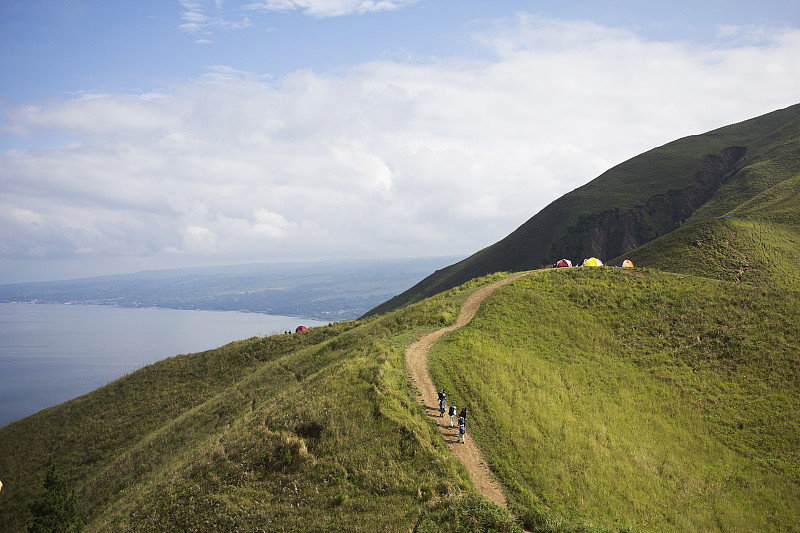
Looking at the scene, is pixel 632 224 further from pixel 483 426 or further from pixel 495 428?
pixel 483 426

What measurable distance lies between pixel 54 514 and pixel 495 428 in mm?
24523

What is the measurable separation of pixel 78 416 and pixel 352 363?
31.5 m

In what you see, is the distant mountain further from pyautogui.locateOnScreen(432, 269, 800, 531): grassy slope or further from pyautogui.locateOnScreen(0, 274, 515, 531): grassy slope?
pyautogui.locateOnScreen(0, 274, 515, 531): grassy slope

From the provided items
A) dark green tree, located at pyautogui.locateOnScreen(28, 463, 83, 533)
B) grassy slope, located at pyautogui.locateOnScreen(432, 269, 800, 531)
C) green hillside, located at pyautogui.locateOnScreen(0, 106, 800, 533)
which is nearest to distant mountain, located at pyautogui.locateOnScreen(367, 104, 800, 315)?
green hillside, located at pyautogui.locateOnScreen(0, 106, 800, 533)

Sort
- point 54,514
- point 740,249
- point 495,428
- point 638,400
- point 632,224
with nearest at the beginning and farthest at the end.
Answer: point 495,428 → point 54,514 → point 638,400 → point 740,249 → point 632,224

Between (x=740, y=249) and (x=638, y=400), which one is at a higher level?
(x=740, y=249)

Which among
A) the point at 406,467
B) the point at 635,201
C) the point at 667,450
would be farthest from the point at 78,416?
the point at 635,201

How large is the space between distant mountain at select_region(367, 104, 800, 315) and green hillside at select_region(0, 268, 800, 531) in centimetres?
6304

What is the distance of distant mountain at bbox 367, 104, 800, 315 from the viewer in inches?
3856

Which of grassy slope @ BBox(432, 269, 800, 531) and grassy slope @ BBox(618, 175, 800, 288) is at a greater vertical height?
grassy slope @ BBox(618, 175, 800, 288)

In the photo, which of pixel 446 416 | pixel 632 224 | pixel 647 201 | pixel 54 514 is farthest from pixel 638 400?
pixel 647 201

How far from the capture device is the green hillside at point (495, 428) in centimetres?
1603

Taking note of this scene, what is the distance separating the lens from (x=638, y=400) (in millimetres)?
25828

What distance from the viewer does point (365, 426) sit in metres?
18.9
